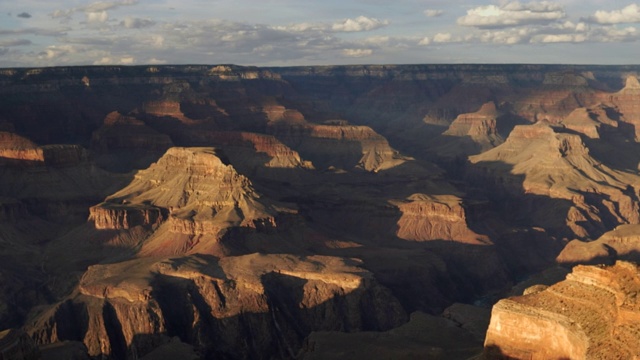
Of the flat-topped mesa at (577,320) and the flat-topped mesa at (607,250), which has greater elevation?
the flat-topped mesa at (577,320)

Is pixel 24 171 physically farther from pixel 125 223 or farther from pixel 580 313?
pixel 580 313

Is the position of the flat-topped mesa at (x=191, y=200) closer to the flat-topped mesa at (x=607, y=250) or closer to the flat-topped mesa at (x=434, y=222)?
the flat-topped mesa at (x=434, y=222)

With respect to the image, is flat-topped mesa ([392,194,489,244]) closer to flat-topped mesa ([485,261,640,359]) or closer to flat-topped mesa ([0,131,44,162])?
flat-topped mesa ([0,131,44,162])

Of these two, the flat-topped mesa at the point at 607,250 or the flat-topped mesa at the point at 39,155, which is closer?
the flat-topped mesa at the point at 607,250

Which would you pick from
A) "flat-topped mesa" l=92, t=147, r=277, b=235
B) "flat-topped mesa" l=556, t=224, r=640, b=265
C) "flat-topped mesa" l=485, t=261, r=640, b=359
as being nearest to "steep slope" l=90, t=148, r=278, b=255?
"flat-topped mesa" l=92, t=147, r=277, b=235

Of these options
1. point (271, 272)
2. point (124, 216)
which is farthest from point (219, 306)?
point (124, 216)

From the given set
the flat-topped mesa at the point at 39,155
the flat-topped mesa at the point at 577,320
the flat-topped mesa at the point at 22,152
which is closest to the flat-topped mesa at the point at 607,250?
the flat-topped mesa at the point at 577,320
